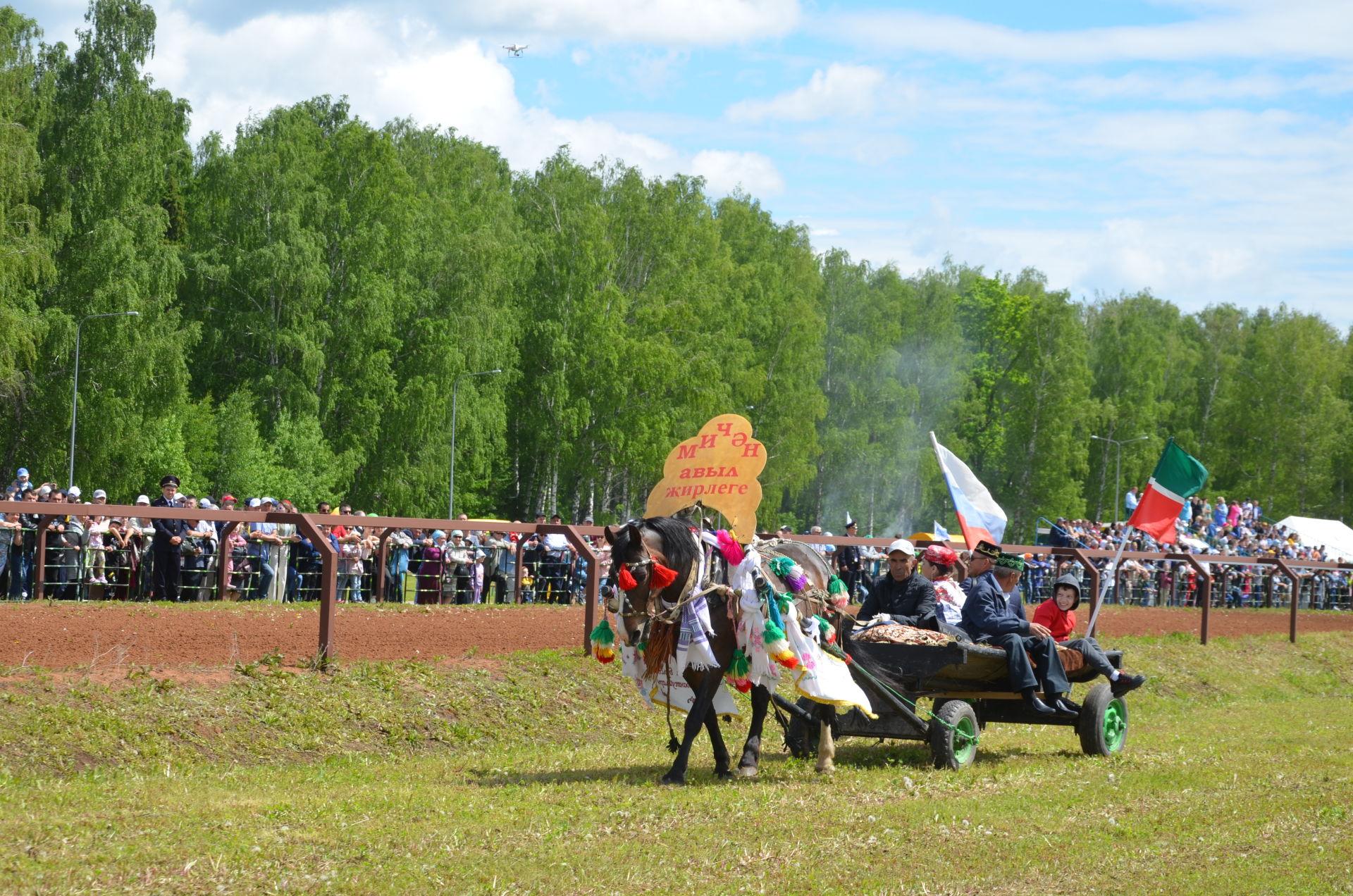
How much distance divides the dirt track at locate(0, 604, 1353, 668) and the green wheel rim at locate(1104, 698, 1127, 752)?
5.79 metres

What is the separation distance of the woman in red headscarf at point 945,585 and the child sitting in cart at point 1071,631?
87cm

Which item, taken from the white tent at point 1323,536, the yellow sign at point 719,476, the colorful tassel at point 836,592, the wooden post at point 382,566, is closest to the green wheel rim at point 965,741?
the colorful tassel at point 836,592

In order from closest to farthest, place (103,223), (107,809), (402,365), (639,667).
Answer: (107,809), (639,667), (103,223), (402,365)

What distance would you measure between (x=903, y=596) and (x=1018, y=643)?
3.35 ft

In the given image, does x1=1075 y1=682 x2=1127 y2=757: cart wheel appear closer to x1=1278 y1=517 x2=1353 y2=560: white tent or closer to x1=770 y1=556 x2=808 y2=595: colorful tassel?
x1=770 y1=556 x2=808 y2=595: colorful tassel

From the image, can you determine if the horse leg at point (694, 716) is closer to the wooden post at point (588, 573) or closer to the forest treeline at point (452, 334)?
the wooden post at point (588, 573)

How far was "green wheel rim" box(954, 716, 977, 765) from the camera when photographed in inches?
453

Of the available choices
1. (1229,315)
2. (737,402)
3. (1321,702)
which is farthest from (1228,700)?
(1229,315)

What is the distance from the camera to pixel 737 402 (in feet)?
181

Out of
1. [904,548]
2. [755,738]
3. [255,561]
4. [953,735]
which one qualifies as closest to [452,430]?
[255,561]

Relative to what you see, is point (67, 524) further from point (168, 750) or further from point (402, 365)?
point (402, 365)

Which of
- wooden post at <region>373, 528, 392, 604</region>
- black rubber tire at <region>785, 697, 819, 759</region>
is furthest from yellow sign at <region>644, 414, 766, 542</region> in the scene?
wooden post at <region>373, 528, 392, 604</region>

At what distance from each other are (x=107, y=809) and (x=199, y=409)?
36955 millimetres

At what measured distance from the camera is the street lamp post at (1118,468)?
70.4m
